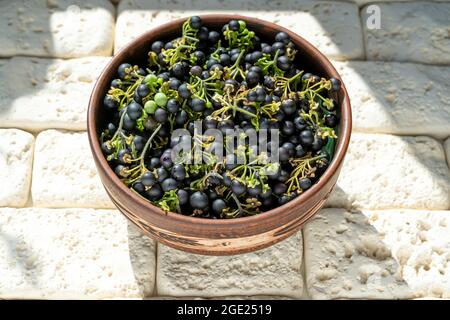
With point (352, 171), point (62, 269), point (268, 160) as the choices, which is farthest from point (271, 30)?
point (62, 269)

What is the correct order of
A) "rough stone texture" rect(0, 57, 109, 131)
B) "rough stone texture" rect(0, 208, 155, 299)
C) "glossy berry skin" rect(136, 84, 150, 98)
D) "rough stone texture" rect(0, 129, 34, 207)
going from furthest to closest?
"rough stone texture" rect(0, 57, 109, 131)
"rough stone texture" rect(0, 129, 34, 207)
"rough stone texture" rect(0, 208, 155, 299)
"glossy berry skin" rect(136, 84, 150, 98)

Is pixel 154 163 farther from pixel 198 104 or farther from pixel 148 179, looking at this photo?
pixel 198 104

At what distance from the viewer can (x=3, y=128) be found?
196 centimetres

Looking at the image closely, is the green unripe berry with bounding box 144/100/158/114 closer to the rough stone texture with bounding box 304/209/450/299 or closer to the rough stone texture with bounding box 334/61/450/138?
the rough stone texture with bounding box 304/209/450/299

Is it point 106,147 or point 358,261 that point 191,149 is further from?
point 358,261

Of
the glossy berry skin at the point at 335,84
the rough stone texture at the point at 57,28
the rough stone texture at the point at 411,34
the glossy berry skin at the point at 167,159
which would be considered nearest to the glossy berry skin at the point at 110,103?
the glossy berry skin at the point at 167,159

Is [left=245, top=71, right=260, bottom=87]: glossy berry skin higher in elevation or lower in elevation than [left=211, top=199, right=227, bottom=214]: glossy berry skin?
higher

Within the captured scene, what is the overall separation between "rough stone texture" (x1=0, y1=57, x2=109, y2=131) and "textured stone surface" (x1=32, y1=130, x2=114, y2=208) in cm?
5

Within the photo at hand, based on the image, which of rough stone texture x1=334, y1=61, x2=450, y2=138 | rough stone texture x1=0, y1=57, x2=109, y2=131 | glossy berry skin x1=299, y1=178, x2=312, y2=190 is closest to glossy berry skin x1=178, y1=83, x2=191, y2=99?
glossy berry skin x1=299, y1=178, x2=312, y2=190

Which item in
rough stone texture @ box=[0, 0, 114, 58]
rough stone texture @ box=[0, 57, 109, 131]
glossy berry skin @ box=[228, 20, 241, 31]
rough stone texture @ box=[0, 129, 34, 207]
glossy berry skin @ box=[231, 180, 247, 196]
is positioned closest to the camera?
glossy berry skin @ box=[231, 180, 247, 196]

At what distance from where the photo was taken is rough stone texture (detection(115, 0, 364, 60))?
2156 mm

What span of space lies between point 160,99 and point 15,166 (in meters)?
0.67

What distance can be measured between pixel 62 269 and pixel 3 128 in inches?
21.1

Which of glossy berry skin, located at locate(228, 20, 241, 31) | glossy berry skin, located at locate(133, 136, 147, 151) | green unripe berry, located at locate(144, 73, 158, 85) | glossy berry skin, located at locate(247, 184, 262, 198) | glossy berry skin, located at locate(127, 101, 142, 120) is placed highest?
glossy berry skin, located at locate(228, 20, 241, 31)
